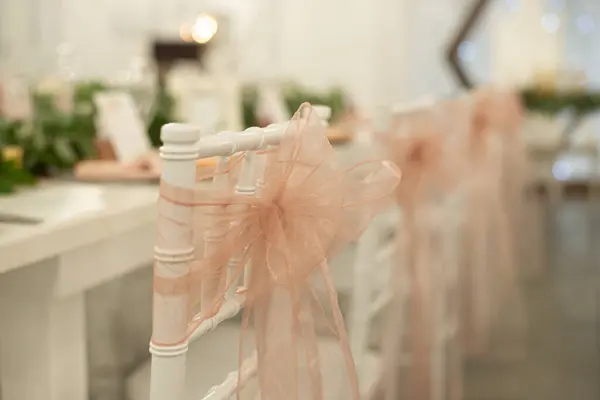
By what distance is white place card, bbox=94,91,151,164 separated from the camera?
68.3 inches

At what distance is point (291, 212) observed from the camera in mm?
823

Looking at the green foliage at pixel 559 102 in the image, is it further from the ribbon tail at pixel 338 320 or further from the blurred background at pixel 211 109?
the ribbon tail at pixel 338 320

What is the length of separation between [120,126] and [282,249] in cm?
103

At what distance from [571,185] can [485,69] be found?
847 millimetres

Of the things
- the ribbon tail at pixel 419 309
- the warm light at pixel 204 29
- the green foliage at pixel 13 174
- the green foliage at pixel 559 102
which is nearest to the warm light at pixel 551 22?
the green foliage at pixel 559 102

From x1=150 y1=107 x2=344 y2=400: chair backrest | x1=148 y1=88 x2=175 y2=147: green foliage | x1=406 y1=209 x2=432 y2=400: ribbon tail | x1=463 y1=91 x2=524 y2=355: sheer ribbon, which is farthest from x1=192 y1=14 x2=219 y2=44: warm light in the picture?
x1=150 y1=107 x2=344 y2=400: chair backrest

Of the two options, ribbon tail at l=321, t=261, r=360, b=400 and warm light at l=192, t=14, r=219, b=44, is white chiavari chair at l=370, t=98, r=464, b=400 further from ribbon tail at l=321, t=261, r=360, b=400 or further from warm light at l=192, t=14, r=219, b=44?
warm light at l=192, t=14, r=219, b=44

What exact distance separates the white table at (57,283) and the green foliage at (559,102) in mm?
3303

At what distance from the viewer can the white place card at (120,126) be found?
1.73m

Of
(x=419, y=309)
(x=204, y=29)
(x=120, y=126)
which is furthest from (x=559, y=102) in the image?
(x=120, y=126)

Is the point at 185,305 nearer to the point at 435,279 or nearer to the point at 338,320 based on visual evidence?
the point at 338,320

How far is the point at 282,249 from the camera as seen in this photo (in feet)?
2.71

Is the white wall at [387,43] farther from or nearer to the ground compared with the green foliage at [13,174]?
farther from the ground

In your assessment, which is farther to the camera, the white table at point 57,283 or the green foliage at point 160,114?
the green foliage at point 160,114
